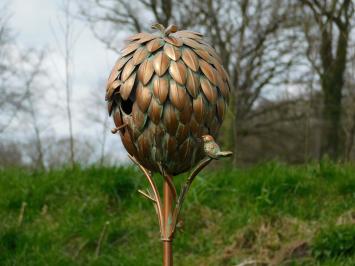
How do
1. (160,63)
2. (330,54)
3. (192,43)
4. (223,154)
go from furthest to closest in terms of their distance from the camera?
1. (330,54)
2. (192,43)
3. (160,63)
4. (223,154)

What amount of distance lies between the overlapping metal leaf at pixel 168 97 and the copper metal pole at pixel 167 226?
3.4 inches

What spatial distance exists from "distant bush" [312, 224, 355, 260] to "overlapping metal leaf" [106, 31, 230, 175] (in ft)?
6.39

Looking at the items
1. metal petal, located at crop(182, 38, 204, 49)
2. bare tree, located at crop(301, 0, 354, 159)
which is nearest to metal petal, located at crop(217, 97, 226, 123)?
metal petal, located at crop(182, 38, 204, 49)

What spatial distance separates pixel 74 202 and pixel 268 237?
1.72 metres

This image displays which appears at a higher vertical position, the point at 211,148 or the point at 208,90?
the point at 208,90

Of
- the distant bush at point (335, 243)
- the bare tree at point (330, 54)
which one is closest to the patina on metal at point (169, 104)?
the distant bush at point (335, 243)

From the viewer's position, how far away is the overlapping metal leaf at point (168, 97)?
1.95 m

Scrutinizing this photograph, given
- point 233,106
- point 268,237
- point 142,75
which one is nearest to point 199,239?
point 268,237

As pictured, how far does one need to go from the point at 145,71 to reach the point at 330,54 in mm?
8114

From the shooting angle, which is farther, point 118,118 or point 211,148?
point 118,118

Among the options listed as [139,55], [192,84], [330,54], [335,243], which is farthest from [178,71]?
[330,54]

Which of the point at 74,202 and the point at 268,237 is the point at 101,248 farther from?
the point at 268,237

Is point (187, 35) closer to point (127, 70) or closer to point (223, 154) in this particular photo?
point (127, 70)

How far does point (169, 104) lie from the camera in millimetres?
1952
